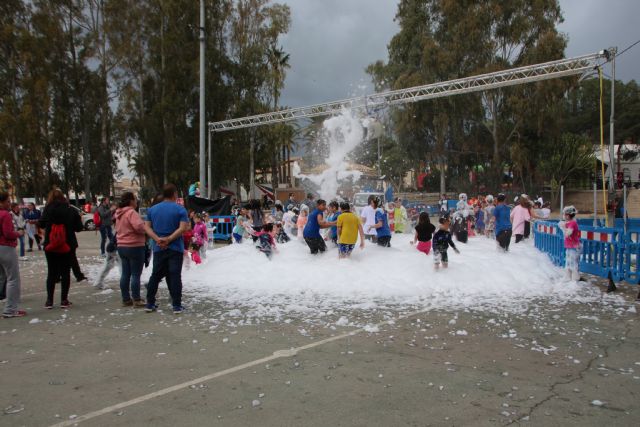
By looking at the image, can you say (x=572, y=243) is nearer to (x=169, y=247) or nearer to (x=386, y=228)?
(x=386, y=228)

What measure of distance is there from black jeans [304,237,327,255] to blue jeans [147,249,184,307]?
4224mm

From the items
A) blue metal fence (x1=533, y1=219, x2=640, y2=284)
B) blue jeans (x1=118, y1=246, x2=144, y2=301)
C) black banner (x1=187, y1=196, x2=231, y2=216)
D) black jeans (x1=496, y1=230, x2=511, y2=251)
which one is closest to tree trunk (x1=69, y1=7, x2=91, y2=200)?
black banner (x1=187, y1=196, x2=231, y2=216)

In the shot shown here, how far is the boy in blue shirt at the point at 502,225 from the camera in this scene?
40.5 feet

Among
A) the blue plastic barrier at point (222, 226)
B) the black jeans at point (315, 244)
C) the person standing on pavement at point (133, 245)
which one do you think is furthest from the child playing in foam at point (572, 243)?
the blue plastic barrier at point (222, 226)

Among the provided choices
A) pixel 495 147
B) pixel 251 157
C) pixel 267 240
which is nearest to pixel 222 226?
pixel 267 240

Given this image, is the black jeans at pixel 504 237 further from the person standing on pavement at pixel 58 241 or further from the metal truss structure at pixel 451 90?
the metal truss structure at pixel 451 90

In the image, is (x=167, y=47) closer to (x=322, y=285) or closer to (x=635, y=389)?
(x=322, y=285)

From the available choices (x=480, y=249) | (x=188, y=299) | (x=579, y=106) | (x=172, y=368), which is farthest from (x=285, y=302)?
(x=579, y=106)

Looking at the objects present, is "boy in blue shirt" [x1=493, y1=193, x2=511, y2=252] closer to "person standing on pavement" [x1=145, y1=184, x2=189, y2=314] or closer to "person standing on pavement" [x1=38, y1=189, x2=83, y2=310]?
"person standing on pavement" [x1=145, y1=184, x2=189, y2=314]

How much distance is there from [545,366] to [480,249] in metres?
8.24

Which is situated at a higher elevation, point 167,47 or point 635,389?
point 167,47

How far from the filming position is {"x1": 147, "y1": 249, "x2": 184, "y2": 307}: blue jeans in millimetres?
7195

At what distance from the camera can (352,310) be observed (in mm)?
7387

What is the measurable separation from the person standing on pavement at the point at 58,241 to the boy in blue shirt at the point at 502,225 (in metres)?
9.45
